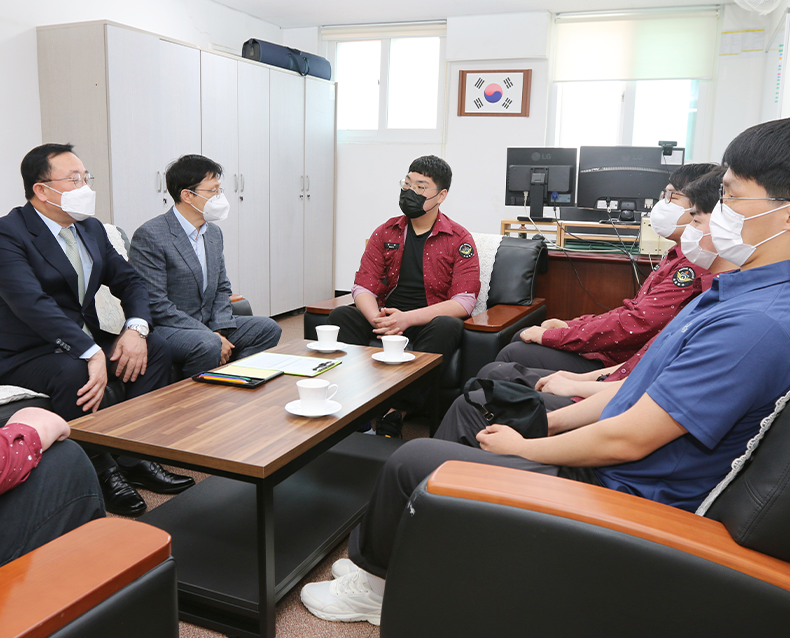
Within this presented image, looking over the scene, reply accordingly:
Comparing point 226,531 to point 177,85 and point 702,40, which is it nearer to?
point 177,85

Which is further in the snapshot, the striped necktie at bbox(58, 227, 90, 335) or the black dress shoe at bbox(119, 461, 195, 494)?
the striped necktie at bbox(58, 227, 90, 335)

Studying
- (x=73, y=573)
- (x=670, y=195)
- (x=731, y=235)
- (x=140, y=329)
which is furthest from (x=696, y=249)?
(x=140, y=329)

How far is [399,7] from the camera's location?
17.7 feet

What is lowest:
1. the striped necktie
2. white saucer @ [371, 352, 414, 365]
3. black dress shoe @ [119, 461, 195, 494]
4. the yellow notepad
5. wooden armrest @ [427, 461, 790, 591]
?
black dress shoe @ [119, 461, 195, 494]

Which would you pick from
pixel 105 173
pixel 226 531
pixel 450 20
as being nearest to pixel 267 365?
pixel 226 531

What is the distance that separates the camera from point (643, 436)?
1106 mm

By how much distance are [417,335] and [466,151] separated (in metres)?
3.40

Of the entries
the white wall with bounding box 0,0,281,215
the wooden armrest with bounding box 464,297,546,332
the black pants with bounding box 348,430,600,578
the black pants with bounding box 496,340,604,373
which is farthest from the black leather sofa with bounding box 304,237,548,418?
the white wall with bounding box 0,0,281,215

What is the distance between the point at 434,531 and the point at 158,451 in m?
0.74

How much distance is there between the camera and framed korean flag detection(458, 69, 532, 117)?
5.54 m

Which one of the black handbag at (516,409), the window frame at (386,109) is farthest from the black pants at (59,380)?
the window frame at (386,109)

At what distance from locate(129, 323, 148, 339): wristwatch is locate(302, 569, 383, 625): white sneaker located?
125cm

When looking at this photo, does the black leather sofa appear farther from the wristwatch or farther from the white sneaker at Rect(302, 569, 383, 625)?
the white sneaker at Rect(302, 569, 383, 625)

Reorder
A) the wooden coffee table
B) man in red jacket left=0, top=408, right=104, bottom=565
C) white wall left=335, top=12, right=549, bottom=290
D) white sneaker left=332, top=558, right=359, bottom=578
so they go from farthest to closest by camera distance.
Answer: white wall left=335, top=12, right=549, bottom=290
white sneaker left=332, top=558, right=359, bottom=578
the wooden coffee table
man in red jacket left=0, top=408, right=104, bottom=565
